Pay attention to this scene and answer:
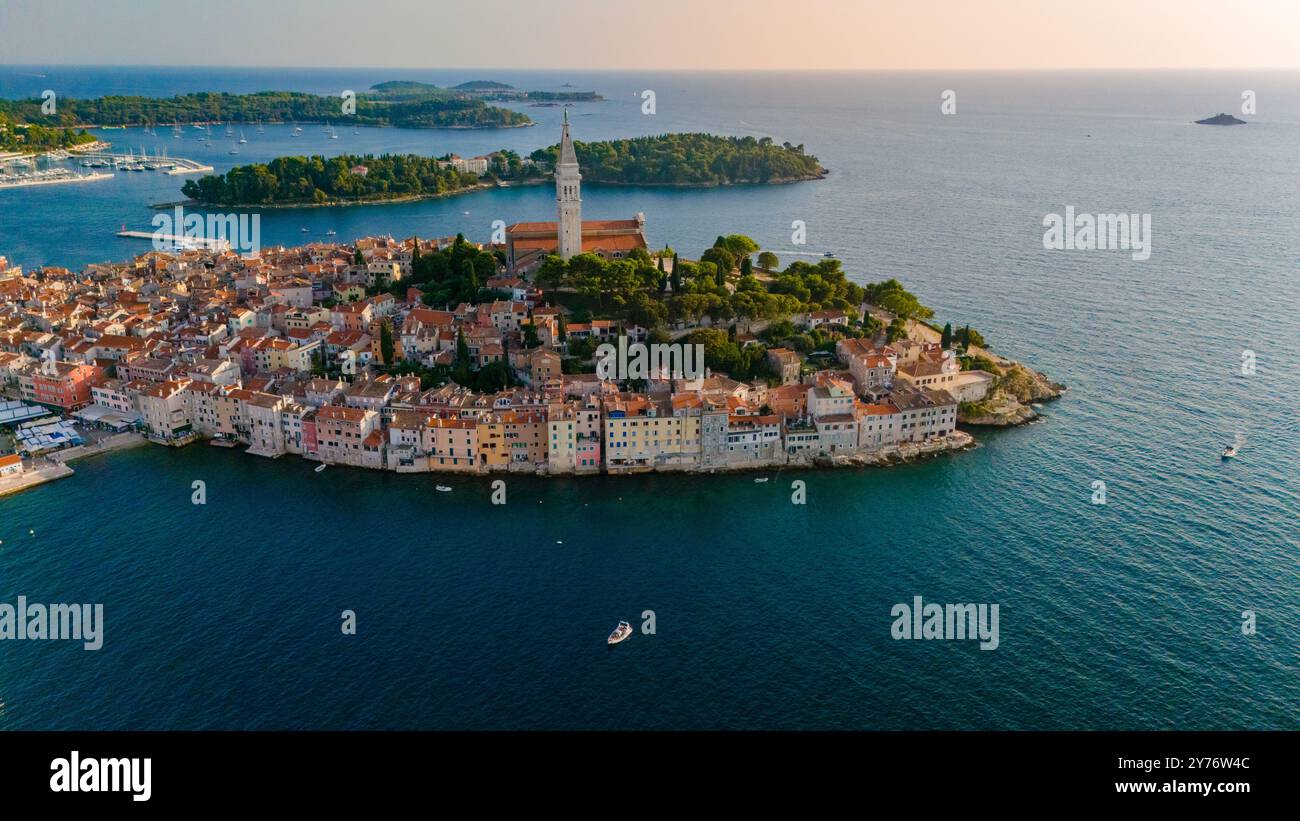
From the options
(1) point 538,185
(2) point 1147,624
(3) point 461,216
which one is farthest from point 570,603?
(1) point 538,185

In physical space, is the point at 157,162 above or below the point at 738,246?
above

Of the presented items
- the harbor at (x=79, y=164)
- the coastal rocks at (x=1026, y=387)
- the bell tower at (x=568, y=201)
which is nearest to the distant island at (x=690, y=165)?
the harbor at (x=79, y=164)

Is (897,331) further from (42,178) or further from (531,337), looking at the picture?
(42,178)

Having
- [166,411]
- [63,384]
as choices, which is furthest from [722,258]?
[63,384]

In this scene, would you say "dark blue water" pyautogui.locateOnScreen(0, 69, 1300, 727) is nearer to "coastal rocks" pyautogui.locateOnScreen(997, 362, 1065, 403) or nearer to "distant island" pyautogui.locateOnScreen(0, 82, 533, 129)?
"coastal rocks" pyautogui.locateOnScreen(997, 362, 1065, 403)

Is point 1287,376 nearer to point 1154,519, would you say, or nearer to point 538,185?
point 1154,519

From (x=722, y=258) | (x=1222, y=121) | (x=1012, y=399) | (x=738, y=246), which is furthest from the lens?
(x=1222, y=121)

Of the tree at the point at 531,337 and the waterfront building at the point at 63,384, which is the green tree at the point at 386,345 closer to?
the tree at the point at 531,337
